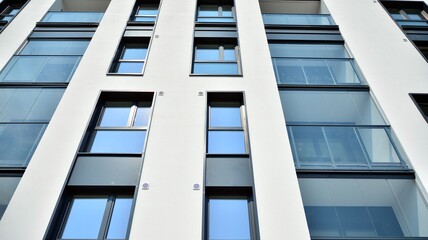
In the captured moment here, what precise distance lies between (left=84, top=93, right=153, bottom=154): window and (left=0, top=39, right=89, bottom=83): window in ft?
6.97

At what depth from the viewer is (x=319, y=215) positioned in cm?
664

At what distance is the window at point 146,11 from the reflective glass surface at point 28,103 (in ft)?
15.4

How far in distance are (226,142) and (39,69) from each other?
251 inches

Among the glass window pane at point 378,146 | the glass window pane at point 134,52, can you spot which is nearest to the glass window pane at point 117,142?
→ the glass window pane at point 134,52

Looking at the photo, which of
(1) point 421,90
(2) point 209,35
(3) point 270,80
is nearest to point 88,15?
(2) point 209,35

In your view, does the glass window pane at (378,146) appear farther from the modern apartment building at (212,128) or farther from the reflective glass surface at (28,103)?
the reflective glass surface at (28,103)

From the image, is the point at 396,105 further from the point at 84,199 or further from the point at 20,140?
the point at 20,140

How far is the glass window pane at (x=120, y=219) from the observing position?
602 cm

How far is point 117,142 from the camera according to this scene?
7758 millimetres

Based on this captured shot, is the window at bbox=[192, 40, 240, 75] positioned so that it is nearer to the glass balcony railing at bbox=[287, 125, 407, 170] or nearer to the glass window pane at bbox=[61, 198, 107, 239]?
the glass balcony railing at bbox=[287, 125, 407, 170]

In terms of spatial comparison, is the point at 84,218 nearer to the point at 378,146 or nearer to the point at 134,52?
the point at 134,52

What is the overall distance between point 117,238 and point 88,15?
9799 mm

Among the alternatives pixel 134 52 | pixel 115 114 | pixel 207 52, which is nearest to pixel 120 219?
pixel 115 114

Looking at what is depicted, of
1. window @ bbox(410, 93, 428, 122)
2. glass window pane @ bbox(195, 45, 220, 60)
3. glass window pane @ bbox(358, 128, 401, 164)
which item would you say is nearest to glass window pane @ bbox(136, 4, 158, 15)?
glass window pane @ bbox(195, 45, 220, 60)
